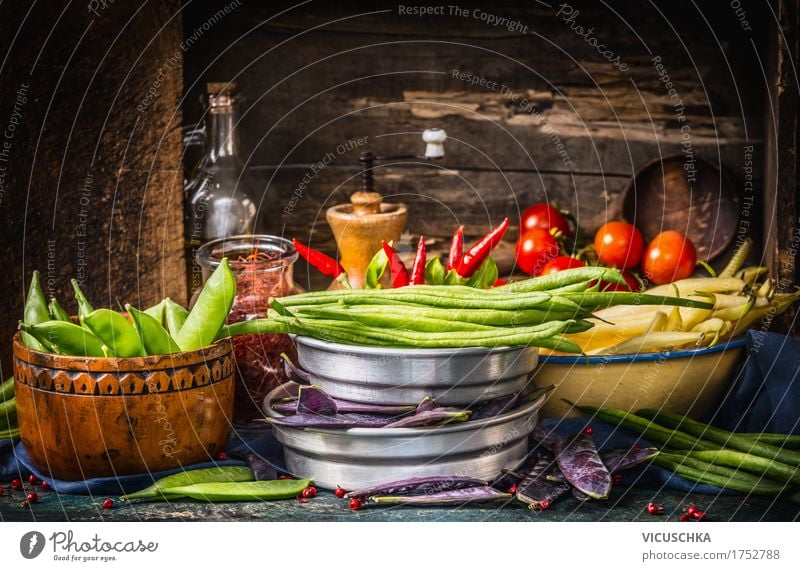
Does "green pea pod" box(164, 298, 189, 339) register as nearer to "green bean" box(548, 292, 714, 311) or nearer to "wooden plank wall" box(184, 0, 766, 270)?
"green bean" box(548, 292, 714, 311)

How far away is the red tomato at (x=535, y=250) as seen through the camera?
2207 millimetres

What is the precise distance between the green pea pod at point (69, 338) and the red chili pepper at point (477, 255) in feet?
1.95

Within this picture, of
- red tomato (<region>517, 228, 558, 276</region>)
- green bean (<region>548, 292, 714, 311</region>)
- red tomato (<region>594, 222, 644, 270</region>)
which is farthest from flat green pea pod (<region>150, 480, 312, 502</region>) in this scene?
red tomato (<region>594, 222, 644, 270</region>)

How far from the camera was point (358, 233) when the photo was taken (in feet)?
6.10

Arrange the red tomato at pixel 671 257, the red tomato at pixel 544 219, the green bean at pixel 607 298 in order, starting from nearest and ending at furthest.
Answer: the green bean at pixel 607 298 → the red tomato at pixel 671 257 → the red tomato at pixel 544 219

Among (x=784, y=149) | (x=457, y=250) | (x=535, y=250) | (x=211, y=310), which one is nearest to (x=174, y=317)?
(x=211, y=310)

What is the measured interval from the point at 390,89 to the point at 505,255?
1.71 ft

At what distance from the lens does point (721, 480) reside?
132 cm

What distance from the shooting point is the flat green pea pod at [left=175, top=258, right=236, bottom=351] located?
1.33m

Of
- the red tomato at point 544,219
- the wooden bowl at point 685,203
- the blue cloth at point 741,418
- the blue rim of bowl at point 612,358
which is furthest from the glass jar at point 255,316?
the wooden bowl at point 685,203

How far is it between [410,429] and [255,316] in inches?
15.4

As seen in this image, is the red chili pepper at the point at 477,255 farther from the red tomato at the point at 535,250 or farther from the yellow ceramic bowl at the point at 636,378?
the red tomato at the point at 535,250

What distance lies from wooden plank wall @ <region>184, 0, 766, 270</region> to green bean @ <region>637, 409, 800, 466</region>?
107 cm

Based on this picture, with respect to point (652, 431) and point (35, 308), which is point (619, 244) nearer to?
point (652, 431)
